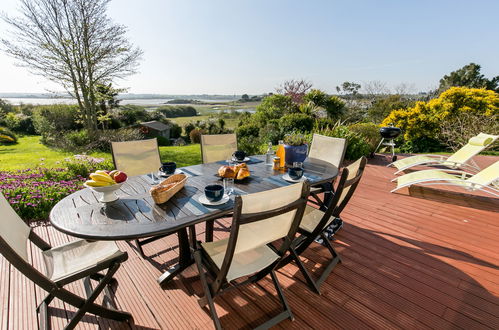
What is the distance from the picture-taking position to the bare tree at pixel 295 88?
13512mm

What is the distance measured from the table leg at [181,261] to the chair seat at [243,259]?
0.31m

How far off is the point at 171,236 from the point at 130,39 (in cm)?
976

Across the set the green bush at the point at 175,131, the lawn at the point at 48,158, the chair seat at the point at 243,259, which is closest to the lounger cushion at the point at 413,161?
the chair seat at the point at 243,259

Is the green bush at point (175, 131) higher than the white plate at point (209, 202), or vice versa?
the white plate at point (209, 202)

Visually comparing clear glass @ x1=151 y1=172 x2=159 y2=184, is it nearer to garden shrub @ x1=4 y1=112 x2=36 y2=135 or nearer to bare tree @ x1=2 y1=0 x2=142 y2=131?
bare tree @ x1=2 y1=0 x2=142 y2=131

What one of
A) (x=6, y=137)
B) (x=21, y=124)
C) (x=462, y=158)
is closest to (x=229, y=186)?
(x=462, y=158)

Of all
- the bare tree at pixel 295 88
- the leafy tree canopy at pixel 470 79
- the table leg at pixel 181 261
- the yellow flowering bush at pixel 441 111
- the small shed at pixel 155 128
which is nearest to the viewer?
the table leg at pixel 181 261

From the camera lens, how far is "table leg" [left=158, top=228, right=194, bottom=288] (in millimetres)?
1823

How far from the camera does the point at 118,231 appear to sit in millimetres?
1164

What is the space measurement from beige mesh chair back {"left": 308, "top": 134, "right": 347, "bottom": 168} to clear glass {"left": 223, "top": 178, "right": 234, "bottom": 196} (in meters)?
1.58

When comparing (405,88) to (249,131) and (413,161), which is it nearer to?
(249,131)

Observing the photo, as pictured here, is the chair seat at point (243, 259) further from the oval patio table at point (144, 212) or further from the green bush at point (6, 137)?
the green bush at point (6, 137)

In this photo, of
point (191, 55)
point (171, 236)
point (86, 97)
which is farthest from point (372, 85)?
point (171, 236)

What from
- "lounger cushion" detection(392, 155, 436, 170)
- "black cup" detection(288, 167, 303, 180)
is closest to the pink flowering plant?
"black cup" detection(288, 167, 303, 180)
